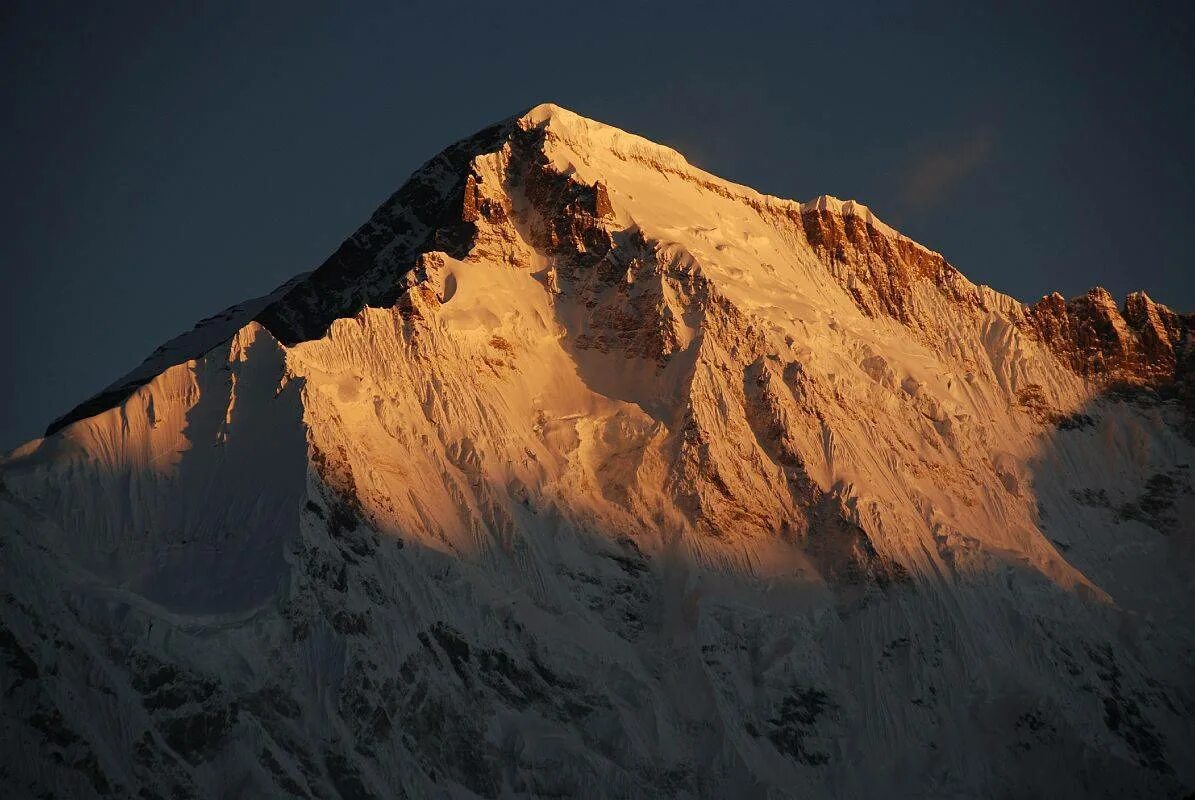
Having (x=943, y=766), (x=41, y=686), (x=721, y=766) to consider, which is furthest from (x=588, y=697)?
(x=41, y=686)

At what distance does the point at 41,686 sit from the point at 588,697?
34363 mm

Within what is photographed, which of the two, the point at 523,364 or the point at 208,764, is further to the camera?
the point at 523,364

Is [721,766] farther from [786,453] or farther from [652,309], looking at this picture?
[652,309]

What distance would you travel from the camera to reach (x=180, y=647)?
442 feet

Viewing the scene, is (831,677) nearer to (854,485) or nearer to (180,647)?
(854,485)

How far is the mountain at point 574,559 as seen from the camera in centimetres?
13588

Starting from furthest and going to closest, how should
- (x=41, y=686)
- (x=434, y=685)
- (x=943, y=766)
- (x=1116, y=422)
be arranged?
1. (x=1116, y=422)
2. (x=943, y=766)
3. (x=434, y=685)
4. (x=41, y=686)

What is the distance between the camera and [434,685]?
14188 cm

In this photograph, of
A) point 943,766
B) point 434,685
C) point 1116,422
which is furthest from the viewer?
point 1116,422

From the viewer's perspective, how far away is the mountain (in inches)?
5349

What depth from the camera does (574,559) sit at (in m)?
157

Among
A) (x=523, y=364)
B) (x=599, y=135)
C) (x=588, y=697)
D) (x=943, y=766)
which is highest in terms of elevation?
(x=599, y=135)

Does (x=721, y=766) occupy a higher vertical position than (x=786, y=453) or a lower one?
lower

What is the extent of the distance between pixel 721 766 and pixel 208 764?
3209 centimetres
